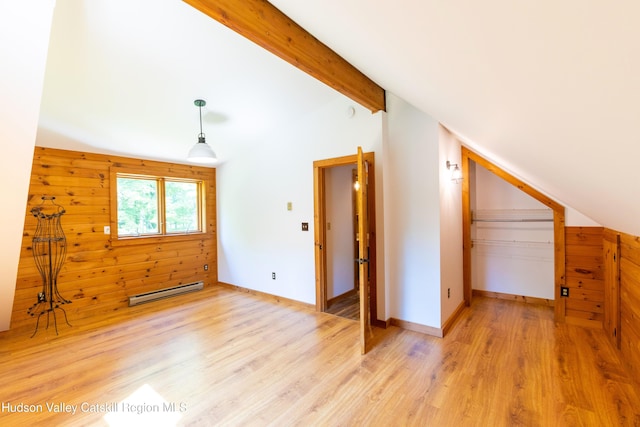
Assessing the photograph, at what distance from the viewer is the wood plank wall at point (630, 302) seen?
2109mm

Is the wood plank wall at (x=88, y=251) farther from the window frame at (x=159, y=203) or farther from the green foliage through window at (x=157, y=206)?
the green foliage through window at (x=157, y=206)

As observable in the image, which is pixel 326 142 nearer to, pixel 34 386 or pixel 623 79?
pixel 623 79

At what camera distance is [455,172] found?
358 cm

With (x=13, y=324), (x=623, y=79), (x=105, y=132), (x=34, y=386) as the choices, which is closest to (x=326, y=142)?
(x=105, y=132)

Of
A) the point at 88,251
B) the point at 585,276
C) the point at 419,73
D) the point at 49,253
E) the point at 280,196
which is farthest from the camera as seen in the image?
the point at 280,196

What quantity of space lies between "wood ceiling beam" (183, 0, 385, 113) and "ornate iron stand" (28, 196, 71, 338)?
338cm

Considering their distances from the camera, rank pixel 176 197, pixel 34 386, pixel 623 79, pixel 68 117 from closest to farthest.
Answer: pixel 623 79
pixel 34 386
pixel 68 117
pixel 176 197

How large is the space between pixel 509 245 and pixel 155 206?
5.40 metres

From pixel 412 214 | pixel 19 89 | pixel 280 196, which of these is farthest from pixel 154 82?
pixel 412 214

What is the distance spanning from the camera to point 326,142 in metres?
3.67

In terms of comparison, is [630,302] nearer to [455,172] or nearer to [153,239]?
[455,172]

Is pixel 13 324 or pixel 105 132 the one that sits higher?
pixel 105 132

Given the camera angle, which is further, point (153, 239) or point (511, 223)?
point (153, 239)

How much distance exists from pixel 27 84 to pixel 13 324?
319 cm
